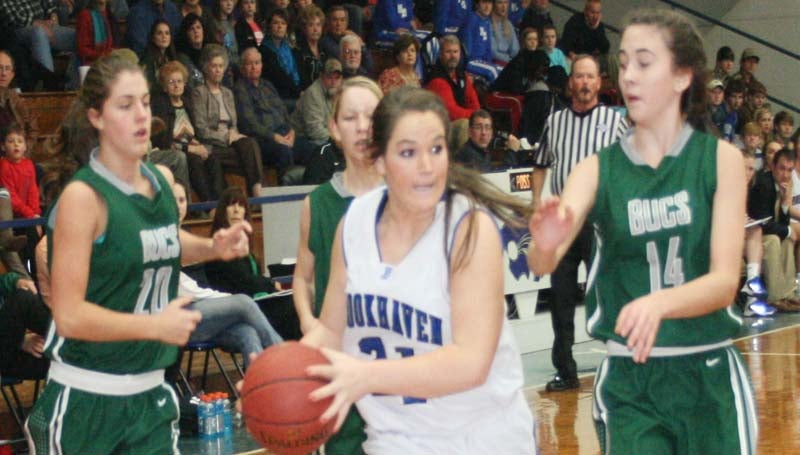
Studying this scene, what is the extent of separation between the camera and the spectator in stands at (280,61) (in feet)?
38.3

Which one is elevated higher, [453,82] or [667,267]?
[453,82]

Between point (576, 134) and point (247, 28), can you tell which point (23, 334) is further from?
point (247, 28)

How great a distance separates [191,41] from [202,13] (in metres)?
0.64

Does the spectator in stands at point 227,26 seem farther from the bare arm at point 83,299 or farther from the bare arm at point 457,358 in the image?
the bare arm at point 457,358

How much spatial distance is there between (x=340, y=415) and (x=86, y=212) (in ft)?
3.98

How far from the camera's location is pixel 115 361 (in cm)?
363

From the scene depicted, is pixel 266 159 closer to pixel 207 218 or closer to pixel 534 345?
pixel 207 218

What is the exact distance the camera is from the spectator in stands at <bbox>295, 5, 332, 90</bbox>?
11.9 m

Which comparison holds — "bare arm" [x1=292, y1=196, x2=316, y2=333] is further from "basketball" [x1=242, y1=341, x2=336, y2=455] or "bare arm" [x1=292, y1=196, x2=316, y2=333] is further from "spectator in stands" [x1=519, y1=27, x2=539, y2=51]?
"spectator in stands" [x1=519, y1=27, x2=539, y2=51]

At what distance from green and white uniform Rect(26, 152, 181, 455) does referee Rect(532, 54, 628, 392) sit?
4.29m

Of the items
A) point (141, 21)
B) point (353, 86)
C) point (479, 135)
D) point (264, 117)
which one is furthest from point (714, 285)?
point (141, 21)

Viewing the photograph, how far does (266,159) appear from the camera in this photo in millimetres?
10984

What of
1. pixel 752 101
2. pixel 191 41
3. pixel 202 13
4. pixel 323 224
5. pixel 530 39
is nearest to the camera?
pixel 323 224

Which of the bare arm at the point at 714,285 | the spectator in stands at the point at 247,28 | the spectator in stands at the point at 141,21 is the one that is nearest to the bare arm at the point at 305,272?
the bare arm at the point at 714,285
